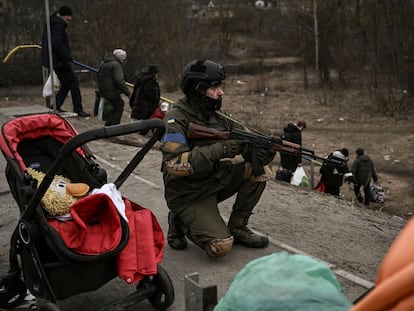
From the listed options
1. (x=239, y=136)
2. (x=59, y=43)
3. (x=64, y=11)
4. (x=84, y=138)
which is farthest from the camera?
(x=64, y=11)

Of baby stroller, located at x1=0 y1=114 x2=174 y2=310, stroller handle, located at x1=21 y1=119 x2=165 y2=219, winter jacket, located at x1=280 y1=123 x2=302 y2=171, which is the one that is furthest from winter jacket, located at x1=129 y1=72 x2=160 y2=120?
stroller handle, located at x1=21 y1=119 x2=165 y2=219

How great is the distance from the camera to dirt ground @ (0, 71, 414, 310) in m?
5.49

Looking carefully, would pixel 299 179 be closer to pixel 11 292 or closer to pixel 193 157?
pixel 193 157

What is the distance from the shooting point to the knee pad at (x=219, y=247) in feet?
15.9

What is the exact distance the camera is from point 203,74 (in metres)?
4.81

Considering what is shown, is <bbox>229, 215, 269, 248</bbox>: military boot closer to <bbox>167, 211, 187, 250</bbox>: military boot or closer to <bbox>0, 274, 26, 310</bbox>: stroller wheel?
<bbox>167, 211, 187, 250</bbox>: military boot

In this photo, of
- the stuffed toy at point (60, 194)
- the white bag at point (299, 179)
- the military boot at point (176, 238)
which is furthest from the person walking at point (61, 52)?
the stuffed toy at point (60, 194)

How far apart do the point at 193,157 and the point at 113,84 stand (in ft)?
21.4

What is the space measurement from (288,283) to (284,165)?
26.1ft

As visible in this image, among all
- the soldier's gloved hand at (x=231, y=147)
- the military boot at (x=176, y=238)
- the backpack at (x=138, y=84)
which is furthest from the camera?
the backpack at (x=138, y=84)

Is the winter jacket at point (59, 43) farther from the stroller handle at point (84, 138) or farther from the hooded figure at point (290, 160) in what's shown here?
the stroller handle at point (84, 138)

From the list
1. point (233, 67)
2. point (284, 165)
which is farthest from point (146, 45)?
point (284, 165)

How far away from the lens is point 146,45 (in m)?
19.4

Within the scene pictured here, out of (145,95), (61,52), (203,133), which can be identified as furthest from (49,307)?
(61,52)
